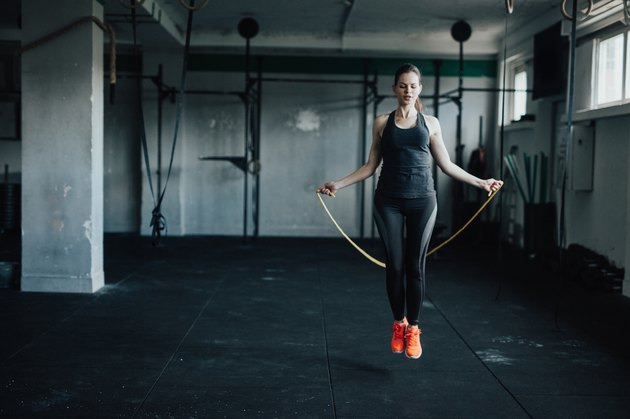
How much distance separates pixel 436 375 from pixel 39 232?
340 cm

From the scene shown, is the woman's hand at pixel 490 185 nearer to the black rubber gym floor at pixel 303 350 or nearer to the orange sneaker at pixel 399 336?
the orange sneaker at pixel 399 336

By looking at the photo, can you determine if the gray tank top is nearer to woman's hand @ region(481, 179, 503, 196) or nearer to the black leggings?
the black leggings

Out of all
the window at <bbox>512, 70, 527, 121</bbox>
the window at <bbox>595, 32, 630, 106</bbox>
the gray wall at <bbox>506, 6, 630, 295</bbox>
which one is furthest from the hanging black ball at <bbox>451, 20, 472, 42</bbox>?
the window at <bbox>595, 32, 630, 106</bbox>

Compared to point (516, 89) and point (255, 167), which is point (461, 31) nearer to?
point (516, 89)

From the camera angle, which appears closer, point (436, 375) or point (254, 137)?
point (436, 375)

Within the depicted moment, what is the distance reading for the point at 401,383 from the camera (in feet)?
10.5

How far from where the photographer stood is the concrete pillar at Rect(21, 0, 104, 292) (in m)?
5.20

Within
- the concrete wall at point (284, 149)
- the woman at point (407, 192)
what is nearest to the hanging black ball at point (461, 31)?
the concrete wall at point (284, 149)

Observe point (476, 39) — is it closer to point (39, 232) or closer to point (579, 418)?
point (39, 232)

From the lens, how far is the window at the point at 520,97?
28.6 ft

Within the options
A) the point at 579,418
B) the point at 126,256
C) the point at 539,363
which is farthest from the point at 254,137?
the point at 579,418

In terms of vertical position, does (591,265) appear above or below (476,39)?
below

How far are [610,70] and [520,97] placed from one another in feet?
8.36

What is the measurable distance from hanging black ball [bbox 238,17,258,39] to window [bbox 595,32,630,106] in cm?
376
